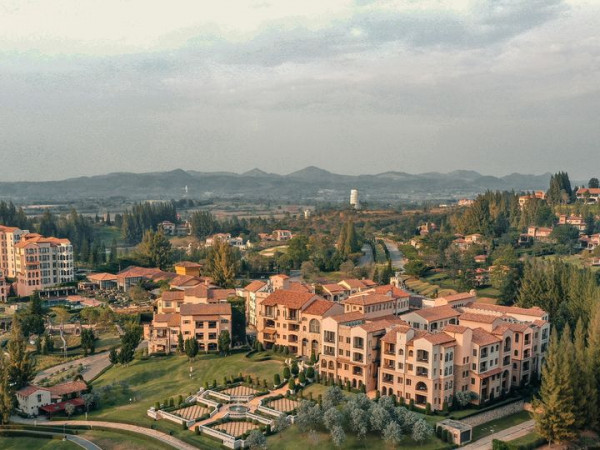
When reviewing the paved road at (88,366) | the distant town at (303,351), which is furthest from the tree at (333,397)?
the paved road at (88,366)

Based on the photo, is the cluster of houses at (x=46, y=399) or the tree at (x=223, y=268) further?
the tree at (x=223, y=268)

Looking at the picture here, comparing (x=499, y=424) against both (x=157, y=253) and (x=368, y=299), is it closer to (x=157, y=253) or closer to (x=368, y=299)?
(x=368, y=299)

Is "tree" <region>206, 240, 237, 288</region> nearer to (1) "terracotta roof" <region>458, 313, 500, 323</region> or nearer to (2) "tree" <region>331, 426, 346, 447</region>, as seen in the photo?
(1) "terracotta roof" <region>458, 313, 500, 323</region>

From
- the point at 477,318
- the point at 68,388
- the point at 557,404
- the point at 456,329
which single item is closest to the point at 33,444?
the point at 68,388

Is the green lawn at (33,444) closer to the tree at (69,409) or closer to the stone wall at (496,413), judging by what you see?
the tree at (69,409)

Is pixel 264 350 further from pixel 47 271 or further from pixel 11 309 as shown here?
pixel 47 271

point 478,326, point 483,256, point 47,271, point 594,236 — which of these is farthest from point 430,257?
point 47,271
